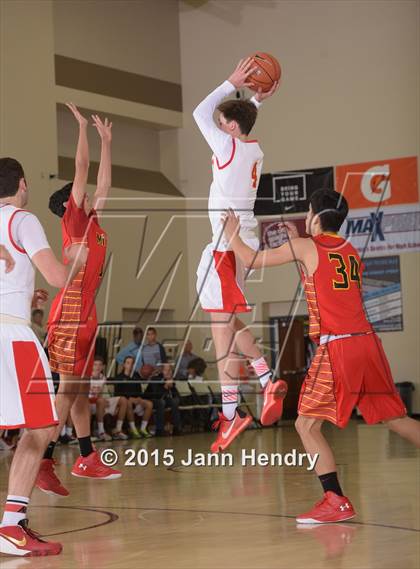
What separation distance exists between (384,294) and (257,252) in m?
14.8

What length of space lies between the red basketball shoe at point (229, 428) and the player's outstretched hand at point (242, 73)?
7.19ft

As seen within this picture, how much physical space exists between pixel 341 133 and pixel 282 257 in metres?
15.1

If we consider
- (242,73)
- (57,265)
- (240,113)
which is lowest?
(57,265)

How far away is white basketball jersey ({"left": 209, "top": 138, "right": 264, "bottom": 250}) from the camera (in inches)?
240

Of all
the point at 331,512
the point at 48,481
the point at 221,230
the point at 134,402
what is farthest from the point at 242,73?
the point at 134,402

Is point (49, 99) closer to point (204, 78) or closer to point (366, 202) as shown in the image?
point (204, 78)

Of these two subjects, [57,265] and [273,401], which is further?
[273,401]

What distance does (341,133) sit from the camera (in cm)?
2097

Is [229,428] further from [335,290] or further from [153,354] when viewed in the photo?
[153,354]

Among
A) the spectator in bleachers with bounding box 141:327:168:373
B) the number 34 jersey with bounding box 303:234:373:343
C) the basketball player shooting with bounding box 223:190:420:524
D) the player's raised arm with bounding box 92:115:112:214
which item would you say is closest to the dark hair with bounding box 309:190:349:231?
the basketball player shooting with bounding box 223:190:420:524

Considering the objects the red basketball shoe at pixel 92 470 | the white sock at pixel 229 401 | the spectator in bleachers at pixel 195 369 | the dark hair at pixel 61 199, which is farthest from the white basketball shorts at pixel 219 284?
the spectator in bleachers at pixel 195 369

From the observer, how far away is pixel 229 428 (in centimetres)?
648

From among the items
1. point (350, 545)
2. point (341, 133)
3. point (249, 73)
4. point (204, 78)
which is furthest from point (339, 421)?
point (204, 78)

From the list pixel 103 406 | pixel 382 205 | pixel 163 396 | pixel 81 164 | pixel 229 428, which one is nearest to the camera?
pixel 229 428
